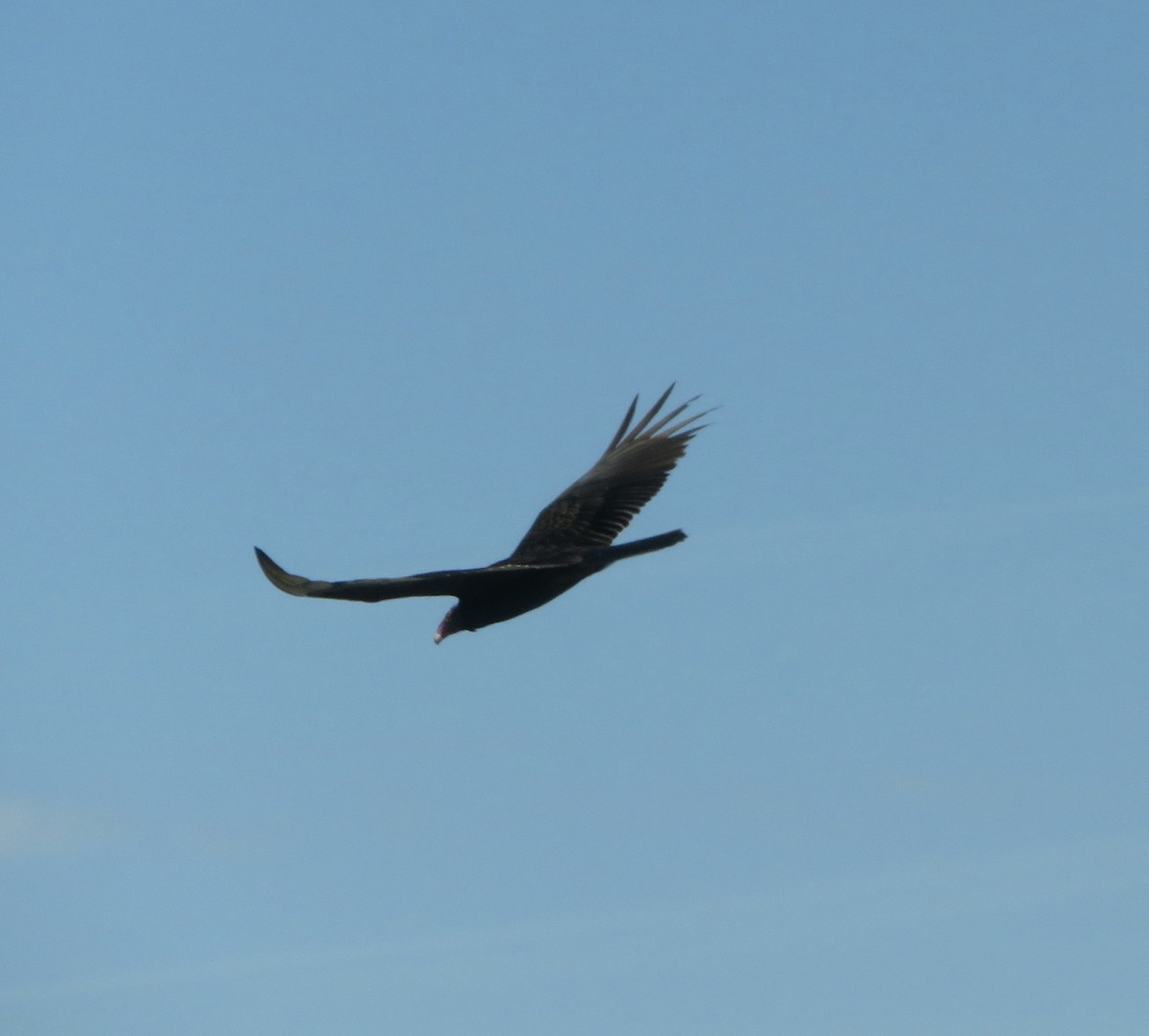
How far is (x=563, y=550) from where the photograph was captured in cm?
2286

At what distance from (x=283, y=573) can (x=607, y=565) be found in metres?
3.61

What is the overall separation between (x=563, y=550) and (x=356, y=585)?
15.0ft

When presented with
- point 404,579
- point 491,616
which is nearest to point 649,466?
point 491,616

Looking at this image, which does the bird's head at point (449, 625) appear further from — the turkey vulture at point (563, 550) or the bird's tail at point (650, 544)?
the bird's tail at point (650, 544)

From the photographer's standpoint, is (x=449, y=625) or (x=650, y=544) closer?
(x=650, y=544)

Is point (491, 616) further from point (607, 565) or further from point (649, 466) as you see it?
point (649, 466)

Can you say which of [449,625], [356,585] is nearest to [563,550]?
[449,625]

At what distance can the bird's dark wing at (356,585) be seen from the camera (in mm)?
18703

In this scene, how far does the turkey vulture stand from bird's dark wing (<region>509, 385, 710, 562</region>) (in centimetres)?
1

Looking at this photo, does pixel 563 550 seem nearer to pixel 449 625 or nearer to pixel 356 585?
pixel 449 625

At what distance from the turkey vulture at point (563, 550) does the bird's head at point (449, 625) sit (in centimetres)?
1

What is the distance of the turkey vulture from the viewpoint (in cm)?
1906

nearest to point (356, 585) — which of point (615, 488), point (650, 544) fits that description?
point (650, 544)

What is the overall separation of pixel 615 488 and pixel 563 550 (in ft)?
9.97
